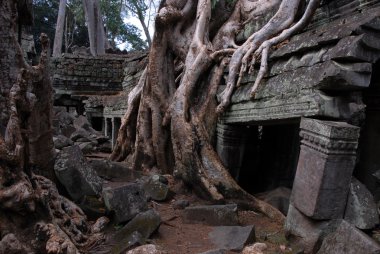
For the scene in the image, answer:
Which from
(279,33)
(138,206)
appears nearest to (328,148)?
(138,206)

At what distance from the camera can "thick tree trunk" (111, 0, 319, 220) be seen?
441 centimetres

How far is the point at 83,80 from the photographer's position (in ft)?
44.9

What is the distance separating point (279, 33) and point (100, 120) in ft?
31.6

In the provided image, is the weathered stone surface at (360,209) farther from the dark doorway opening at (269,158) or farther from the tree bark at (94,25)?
the tree bark at (94,25)

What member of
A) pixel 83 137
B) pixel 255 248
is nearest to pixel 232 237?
pixel 255 248

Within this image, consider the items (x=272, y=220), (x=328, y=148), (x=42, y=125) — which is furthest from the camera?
(x=272, y=220)

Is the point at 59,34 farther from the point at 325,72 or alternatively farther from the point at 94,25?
the point at 325,72

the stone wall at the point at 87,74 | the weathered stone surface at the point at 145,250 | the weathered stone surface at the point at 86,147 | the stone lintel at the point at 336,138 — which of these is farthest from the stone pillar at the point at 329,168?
the stone wall at the point at 87,74

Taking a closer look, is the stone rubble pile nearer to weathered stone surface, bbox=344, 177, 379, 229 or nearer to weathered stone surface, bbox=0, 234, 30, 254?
weathered stone surface, bbox=0, 234, 30, 254

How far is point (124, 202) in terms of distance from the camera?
11.1 feet

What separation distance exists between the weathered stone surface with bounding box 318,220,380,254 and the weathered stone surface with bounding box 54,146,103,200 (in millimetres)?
2306

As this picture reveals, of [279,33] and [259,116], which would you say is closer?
[259,116]

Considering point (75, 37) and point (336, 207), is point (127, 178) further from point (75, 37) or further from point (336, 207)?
point (75, 37)

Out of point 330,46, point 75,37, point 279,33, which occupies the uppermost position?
point 75,37
